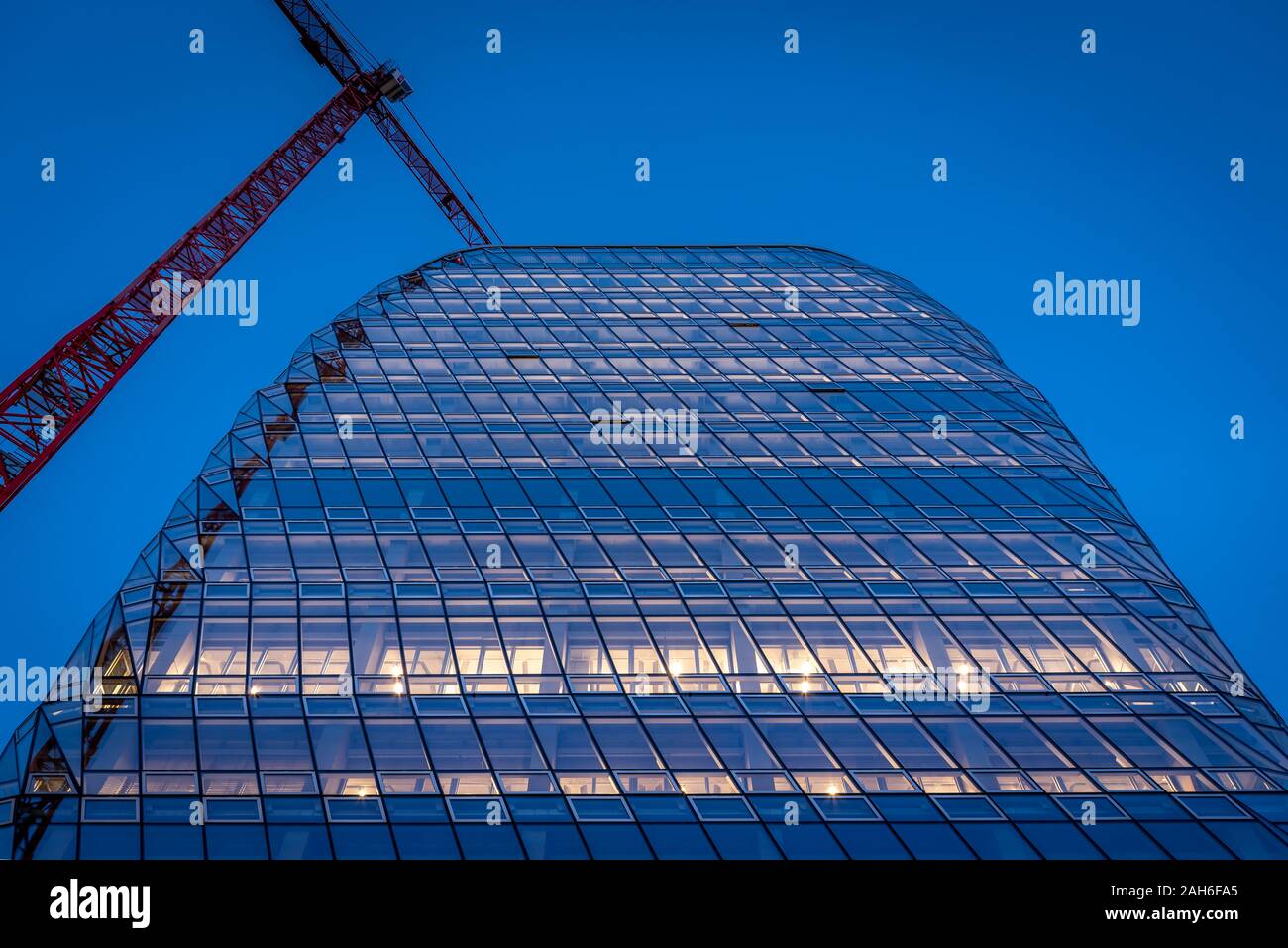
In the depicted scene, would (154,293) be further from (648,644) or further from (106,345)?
(648,644)

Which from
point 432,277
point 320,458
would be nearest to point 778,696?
point 320,458

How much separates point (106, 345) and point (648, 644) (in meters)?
24.6

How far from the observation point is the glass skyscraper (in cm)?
1714

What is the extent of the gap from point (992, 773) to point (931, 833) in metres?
2.16

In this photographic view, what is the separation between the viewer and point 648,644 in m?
21.6

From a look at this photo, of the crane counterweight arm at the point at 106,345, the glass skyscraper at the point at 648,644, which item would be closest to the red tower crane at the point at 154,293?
the crane counterweight arm at the point at 106,345

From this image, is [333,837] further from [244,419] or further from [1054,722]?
[244,419]

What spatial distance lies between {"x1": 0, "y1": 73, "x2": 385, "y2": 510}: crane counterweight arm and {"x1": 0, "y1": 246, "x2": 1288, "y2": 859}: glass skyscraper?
5867 mm

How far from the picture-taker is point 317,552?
24500 mm

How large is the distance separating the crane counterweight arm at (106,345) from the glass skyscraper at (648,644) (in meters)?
5.87

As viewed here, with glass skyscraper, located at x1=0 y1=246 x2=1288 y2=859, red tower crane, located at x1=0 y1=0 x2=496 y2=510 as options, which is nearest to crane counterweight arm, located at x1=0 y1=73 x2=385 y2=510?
red tower crane, located at x1=0 y1=0 x2=496 y2=510

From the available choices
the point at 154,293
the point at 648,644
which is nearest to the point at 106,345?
the point at 154,293

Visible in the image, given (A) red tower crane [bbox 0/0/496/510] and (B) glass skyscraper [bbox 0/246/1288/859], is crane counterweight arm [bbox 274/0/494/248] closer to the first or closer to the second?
(A) red tower crane [bbox 0/0/496/510]

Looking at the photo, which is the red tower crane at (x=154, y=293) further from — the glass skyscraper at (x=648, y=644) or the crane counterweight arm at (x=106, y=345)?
the glass skyscraper at (x=648, y=644)
